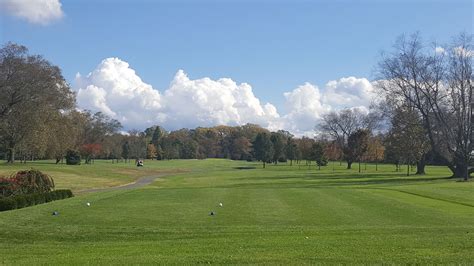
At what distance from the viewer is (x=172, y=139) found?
604 ft

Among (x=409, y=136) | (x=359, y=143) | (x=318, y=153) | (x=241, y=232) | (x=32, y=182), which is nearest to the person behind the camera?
(x=241, y=232)

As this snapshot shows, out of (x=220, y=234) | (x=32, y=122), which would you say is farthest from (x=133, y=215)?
(x=32, y=122)

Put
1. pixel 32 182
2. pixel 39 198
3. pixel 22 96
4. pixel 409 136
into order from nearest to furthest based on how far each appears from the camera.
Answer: pixel 39 198
pixel 32 182
pixel 22 96
pixel 409 136

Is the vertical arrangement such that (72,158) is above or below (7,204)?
above

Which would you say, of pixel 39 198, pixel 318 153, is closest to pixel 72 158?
pixel 318 153

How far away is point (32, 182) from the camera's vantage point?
31.0 metres

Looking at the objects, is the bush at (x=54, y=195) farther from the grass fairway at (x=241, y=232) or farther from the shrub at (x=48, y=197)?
the grass fairway at (x=241, y=232)

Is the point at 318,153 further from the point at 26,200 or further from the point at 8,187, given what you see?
the point at 26,200

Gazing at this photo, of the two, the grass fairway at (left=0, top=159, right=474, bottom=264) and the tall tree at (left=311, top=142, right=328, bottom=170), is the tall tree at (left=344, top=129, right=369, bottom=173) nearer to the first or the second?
the tall tree at (left=311, top=142, right=328, bottom=170)

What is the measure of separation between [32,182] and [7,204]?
22.8 feet

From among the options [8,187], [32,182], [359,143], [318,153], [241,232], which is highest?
[359,143]

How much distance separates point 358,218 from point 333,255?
32.9ft

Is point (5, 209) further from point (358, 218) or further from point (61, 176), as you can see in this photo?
point (61, 176)

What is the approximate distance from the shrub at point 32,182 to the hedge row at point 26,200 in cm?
158
